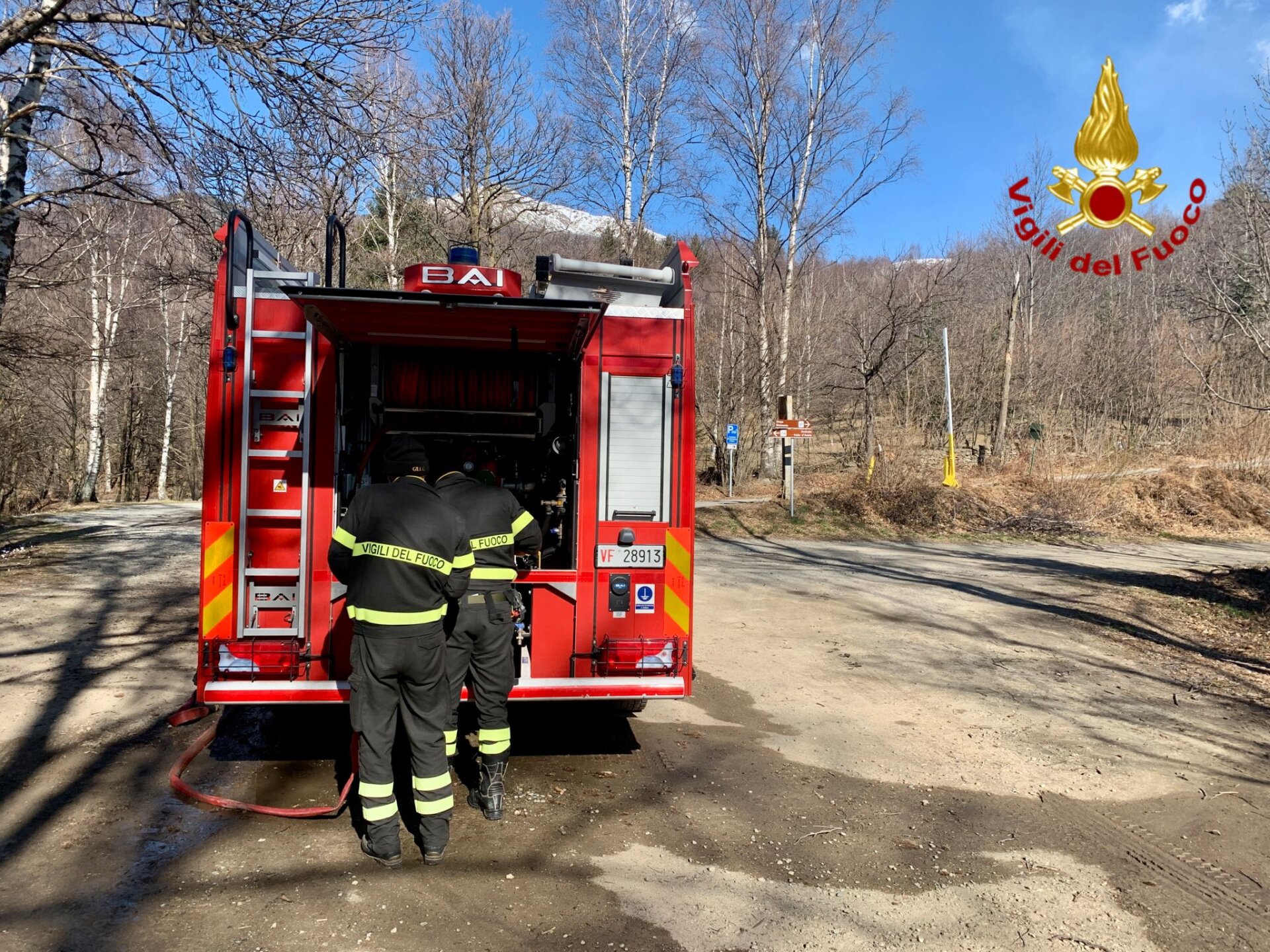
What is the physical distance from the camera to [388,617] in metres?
3.63

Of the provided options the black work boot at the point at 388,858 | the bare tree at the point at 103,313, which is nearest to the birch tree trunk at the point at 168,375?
the bare tree at the point at 103,313

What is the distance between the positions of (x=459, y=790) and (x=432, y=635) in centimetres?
125

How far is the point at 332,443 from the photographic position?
431 cm

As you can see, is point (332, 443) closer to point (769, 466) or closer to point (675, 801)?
point (675, 801)

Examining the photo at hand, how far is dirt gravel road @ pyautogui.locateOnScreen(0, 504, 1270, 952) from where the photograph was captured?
3199mm

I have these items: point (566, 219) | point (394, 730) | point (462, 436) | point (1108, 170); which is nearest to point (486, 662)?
point (394, 730)

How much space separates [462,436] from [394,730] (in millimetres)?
2023

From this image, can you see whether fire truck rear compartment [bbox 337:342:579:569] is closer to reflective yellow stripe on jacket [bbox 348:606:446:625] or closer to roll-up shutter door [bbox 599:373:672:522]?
roll-up shutter door [bbox 599:373:672:522]

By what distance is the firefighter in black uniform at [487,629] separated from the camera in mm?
4082

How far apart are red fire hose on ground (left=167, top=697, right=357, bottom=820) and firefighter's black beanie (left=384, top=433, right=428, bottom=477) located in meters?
1.24

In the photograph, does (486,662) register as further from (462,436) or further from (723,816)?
(462,436)

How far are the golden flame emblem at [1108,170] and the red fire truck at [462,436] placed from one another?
10665 millimetres

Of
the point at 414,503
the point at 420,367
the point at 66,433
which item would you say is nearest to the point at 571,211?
the point at 66,433

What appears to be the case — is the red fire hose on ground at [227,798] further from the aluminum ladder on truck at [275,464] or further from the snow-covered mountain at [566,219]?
the snow-covered mountain at [566,219]
